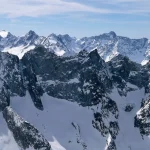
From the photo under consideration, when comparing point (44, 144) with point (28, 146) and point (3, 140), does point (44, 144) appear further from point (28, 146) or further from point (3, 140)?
point (3, 140)

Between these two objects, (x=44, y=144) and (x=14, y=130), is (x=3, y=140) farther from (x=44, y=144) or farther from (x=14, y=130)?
(x=44, y=144)

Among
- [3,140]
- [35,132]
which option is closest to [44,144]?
[35,132]

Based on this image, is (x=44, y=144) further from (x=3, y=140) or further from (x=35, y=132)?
(x=3, y=140)

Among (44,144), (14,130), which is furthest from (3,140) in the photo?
(44,144)
